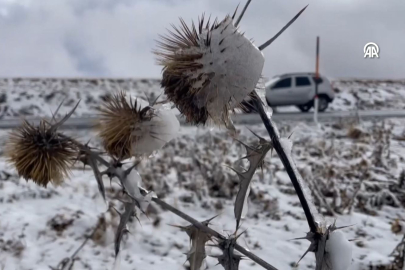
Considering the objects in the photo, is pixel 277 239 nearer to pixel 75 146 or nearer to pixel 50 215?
pixel 50 215

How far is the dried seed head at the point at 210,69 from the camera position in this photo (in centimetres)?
110

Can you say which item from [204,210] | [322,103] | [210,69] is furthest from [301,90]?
[210,69]

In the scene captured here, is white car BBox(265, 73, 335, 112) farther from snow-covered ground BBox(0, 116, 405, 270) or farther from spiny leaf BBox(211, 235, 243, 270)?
spiny leaf BBox(211, 235, 243, 270)

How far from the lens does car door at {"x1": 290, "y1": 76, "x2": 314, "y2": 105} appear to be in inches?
607

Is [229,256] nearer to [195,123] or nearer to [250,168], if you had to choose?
[250,168]

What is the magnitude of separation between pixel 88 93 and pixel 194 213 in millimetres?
11913

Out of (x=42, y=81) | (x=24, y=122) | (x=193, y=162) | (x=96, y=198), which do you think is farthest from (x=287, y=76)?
(x=24, y=122)

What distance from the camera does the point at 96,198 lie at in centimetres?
445

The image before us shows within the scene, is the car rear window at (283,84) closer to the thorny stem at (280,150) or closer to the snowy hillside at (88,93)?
the snowy hillside at (88,93)

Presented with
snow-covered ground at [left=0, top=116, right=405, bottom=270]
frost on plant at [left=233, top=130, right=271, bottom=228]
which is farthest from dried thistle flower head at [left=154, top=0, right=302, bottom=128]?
snow-covered ground at [left=0, top=116, right=405, bottom=270]

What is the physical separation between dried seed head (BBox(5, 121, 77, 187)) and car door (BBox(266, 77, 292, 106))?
1399 centimetres

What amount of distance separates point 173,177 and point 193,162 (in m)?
0.35

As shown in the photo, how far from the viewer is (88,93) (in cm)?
1559

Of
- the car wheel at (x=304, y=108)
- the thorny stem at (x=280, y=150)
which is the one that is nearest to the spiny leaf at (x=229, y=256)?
the thorny stem at (x=280, y=150)
